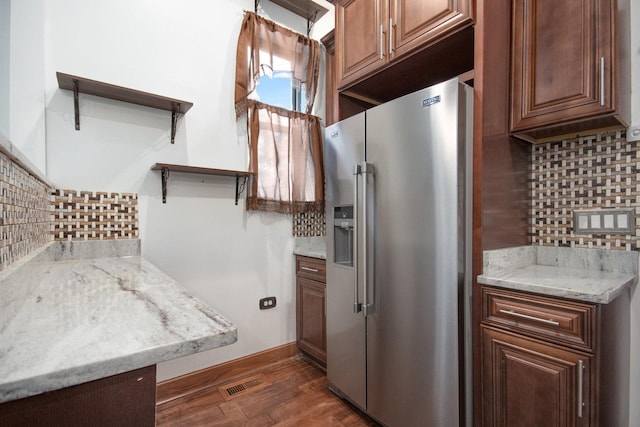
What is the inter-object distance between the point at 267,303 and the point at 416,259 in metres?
1.36

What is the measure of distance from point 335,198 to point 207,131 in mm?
996

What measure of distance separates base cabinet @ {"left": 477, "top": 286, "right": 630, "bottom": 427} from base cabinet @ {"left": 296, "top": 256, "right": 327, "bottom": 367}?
111 centimetres

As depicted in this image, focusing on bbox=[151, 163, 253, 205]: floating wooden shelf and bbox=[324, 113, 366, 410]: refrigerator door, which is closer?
bbox=[324, 113, 366, 410]: refrigerator door

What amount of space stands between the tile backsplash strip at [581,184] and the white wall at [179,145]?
167 cm

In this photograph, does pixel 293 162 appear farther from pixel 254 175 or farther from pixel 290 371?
pixel 290 371

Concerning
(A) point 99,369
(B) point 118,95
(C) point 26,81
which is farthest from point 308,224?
(A) point 99,369

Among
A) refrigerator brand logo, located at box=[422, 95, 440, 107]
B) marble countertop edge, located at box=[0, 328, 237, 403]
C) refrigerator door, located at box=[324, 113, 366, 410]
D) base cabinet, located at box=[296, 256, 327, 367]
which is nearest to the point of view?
marble countertop edge, located at box=[0, 328, 237, 403]

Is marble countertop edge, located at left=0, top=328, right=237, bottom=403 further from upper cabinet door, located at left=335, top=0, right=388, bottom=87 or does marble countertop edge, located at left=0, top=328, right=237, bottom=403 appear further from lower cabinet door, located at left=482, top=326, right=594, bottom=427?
upper cabinet door, located at left=335, top=0, right=388, bottom=87

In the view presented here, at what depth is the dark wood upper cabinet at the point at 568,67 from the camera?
1.20 m

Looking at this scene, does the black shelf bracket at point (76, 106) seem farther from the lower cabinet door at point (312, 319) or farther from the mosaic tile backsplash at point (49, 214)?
the lower cabinet door at point (312, 319)

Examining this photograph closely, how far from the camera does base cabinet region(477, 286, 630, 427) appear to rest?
1.04 metres

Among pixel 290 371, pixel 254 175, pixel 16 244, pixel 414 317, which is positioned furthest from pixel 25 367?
pixel 290 371

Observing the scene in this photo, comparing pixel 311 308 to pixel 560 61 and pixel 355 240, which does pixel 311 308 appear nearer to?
pixel 355 240

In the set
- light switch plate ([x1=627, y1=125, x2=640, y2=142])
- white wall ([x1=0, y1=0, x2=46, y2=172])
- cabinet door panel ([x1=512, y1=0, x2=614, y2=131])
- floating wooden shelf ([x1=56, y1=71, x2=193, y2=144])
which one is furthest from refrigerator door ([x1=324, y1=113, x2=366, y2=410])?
white wall ([x1=0, y1=0, x2=46, y2=172])
